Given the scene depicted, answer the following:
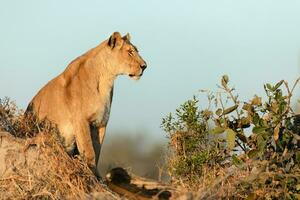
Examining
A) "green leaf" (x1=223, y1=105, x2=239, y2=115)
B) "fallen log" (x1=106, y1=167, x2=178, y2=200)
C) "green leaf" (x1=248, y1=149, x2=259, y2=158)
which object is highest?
"green leaf" (x1=223, y1=105, x2=239, y2=115)

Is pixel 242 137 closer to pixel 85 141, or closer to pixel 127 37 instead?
pixel 85 141

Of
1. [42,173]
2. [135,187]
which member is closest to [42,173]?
[42,173]

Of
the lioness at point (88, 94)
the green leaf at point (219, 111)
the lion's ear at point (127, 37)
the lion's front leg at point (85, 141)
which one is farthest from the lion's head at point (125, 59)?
the green leaf at point (219, 111)

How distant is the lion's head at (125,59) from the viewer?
12.8 metres

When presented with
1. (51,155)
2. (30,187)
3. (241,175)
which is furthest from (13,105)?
(241,175)

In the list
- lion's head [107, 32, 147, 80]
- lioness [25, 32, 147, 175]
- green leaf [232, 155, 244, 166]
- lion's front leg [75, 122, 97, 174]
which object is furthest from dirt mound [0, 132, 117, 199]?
lion's head [107, 32, 147, 80]

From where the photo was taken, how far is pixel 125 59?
503 inches

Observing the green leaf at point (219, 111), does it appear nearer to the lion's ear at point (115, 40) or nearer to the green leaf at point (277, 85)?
the green leaf at point (277, 85)

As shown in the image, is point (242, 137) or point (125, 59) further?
point (125, 59)

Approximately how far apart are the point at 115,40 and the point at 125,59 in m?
0.36

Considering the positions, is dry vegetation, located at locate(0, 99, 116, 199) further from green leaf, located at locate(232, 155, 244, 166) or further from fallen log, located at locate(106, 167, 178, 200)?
green leaf, located at locate(232, 155, 244, 166)

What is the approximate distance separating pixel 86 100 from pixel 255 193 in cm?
410

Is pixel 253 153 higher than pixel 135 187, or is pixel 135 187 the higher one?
pixel 253 153

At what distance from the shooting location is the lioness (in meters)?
12.1
